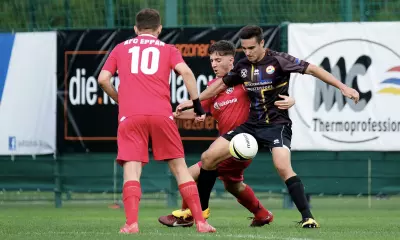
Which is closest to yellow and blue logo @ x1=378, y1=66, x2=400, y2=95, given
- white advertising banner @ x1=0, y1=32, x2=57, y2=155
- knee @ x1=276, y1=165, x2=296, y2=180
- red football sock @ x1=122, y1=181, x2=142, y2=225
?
white advertising banner @ x1=0, y1=32, x2=57, y2=155

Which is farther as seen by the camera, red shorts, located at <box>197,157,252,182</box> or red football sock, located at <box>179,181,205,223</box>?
red shorts, located at <box>197,157,252,182</box>

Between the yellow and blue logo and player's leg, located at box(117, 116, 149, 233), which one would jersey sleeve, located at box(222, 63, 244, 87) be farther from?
the yellow and blue logo

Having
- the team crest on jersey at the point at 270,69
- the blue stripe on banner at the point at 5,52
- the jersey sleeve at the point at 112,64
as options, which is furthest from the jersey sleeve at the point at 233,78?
the blue stripe on banner at the point at 5,52

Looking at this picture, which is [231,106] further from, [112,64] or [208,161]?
[112,64]

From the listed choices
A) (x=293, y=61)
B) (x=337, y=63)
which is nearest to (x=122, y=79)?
(x=293, y=61)

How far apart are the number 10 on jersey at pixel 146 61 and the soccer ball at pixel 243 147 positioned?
1378 millimetres

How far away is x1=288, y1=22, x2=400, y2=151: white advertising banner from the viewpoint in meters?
16.1

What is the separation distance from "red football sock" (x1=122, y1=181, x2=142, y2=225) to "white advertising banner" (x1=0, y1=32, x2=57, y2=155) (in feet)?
27.3

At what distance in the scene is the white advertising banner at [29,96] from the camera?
1727cm

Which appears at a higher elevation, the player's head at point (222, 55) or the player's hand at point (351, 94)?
the player's head at point (222, 55)

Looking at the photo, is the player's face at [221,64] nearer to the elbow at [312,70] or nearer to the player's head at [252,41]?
the player's head at [252,41]

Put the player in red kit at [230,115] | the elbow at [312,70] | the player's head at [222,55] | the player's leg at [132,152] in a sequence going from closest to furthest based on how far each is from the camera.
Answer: the player's leg at [132,152]
the elbow at [312,70]
the player in red kit at [230,115]
the player's head at [222,55]

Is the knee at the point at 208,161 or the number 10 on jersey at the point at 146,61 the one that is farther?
the knee at the point at 208,161

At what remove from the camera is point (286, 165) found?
10.1 m
